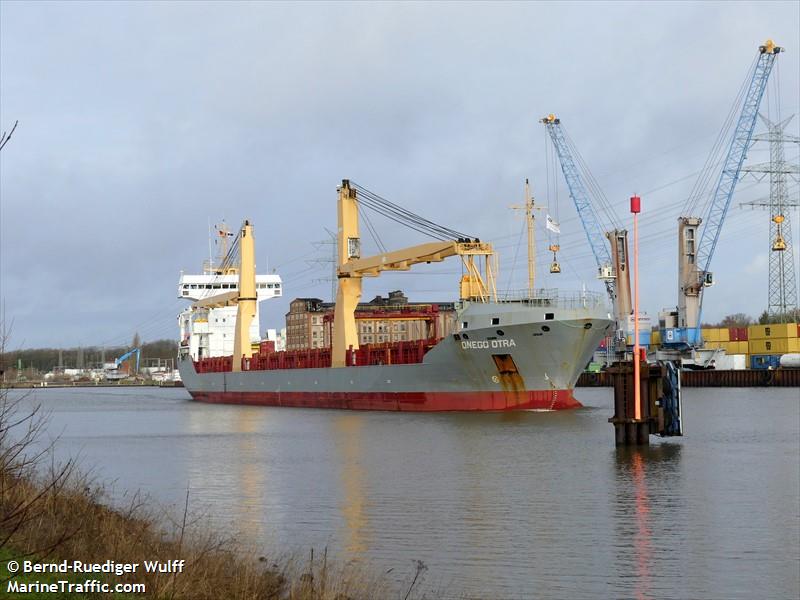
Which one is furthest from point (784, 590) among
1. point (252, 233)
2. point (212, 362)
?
point (212, 362)

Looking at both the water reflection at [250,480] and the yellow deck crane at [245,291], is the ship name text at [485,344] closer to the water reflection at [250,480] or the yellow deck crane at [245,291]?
the water reflection at [250,480]

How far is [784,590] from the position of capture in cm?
898

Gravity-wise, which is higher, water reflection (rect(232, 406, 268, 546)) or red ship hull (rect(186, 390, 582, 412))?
red ship hull (rect(186, 390, 582, 412))

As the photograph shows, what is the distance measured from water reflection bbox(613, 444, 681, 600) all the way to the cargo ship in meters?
9.25

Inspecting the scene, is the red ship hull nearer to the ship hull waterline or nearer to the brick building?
the ship hull waterline

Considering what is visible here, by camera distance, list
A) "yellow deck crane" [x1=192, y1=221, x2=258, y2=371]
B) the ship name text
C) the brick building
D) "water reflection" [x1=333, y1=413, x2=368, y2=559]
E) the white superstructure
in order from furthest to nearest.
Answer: the brick building → the white superstructure → "yellow deck crane" [x1=192, y1=221, x2=258, y2=371] → the ship name text → "water reflection" [x1=333, y1=413, x2=368, y2=559]

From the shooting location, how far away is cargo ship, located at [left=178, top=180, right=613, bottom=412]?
97.6 feet

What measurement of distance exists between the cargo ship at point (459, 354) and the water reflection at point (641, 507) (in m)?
9.25

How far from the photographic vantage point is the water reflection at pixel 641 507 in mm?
9777

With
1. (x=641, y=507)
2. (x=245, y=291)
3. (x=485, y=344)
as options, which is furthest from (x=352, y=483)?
(x=245, y=291)

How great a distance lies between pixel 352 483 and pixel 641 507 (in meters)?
5.29

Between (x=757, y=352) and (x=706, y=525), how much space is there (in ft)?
200

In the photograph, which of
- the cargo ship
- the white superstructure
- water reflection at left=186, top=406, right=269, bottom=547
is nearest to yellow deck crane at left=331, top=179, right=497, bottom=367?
the cargo ship

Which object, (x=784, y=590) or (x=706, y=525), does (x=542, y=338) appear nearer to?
(x=706, y=525)
